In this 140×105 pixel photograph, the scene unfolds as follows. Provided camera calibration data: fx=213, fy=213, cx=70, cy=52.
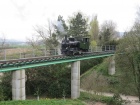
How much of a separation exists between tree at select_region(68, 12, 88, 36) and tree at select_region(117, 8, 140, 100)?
3160 centimetres

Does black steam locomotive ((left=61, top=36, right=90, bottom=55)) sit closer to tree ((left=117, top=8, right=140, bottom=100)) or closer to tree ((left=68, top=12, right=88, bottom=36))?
tree ((left=117, top=8, right=140, bottom=100))

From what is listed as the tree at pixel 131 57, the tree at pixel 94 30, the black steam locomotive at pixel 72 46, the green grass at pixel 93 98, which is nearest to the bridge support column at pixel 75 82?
the green grass at pixel 93 98

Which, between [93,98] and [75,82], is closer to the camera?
[93,98]

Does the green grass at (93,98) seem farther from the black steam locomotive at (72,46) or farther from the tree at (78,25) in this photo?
the tree at (78,25)

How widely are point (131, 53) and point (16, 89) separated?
13019 millimetres

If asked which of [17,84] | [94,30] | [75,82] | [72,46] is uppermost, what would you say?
[94,30]

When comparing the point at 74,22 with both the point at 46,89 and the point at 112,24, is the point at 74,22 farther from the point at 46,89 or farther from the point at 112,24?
the point at 46,89

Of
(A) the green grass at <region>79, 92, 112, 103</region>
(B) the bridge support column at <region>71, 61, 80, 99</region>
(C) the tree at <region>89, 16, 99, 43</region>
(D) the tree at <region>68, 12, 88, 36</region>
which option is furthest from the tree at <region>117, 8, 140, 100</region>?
(C) the tree at <region>89, 16, 99, 43</region>

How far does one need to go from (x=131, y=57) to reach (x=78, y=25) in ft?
112

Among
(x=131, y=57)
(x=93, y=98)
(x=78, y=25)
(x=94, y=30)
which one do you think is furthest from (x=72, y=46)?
(x=94, y=30)

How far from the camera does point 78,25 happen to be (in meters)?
56.9

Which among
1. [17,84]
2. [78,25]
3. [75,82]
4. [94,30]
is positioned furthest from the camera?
→ [94,30]

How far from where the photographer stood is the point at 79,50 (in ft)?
97.8

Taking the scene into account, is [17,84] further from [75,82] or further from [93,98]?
[93,98]
